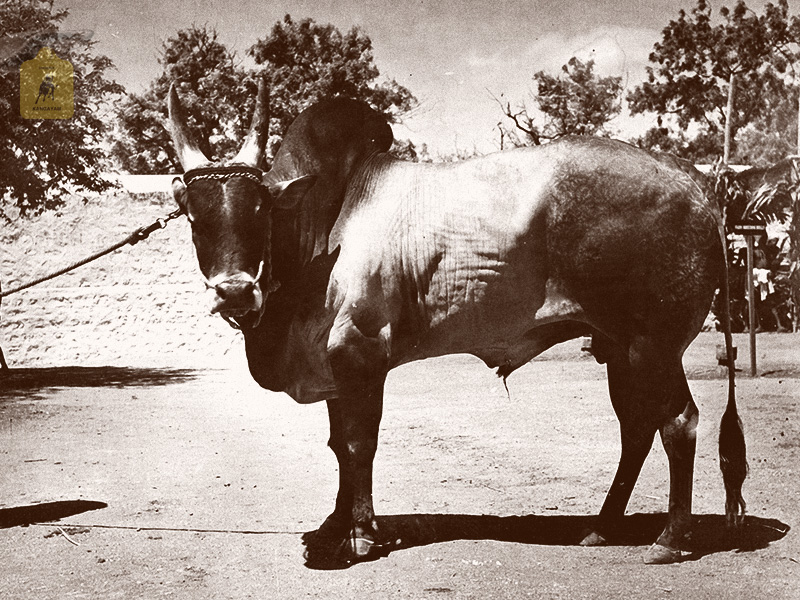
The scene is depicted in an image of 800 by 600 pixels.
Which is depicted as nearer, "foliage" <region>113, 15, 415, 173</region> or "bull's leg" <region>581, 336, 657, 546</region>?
"bull's leg" <region>581, 336, 657, 546</region>

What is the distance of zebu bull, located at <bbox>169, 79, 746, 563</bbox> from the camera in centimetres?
458

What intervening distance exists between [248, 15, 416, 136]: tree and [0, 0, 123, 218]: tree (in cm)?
203

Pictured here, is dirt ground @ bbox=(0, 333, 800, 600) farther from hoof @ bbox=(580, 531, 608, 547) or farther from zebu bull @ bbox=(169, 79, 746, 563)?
zebu bull @ bbox=(169, 79, 746, 563)

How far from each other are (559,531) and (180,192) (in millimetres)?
2602

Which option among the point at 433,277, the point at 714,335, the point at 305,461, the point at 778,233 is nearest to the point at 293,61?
the point at 433,277

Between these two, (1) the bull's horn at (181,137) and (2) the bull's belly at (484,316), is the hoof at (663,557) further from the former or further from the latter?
(1) the bull's horn at (181,137)

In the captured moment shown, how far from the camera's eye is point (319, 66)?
231 inches

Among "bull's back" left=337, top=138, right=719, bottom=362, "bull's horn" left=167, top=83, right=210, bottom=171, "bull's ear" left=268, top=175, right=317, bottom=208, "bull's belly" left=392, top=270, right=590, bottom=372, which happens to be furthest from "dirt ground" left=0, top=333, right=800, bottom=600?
"bull's horn" left=167, top=83, right=210, bottom=171

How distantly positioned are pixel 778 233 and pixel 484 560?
17445 millimetres

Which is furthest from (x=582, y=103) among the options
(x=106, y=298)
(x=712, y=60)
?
(x=106, y=298)

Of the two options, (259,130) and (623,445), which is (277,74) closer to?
(259,130)

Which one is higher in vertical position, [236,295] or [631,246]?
[631,246]

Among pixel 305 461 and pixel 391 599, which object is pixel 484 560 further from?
pixel 305 461

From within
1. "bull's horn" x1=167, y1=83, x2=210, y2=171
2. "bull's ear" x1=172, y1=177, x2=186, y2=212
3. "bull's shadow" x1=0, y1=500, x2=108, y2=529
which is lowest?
"bull's shadow" x1=0, y1=500, x2=108, y2=529
